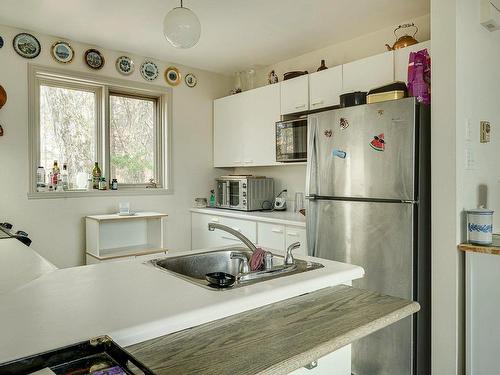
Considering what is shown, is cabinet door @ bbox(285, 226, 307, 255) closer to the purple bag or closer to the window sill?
the purple bag

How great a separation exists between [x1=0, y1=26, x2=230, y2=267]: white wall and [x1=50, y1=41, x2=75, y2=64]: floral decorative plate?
0.04 metres

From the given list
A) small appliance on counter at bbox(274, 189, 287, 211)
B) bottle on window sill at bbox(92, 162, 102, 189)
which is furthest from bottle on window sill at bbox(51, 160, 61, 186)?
small appliance on counter at bbox(274, 189, 287, 211)

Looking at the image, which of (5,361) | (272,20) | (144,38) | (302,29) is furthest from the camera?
(144,38)

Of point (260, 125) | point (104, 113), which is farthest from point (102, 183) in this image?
point (260, 125)

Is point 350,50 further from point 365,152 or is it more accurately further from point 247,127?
point 365,152

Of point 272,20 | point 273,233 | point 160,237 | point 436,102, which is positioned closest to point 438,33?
point 436,102

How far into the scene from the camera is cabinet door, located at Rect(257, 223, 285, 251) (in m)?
3.16

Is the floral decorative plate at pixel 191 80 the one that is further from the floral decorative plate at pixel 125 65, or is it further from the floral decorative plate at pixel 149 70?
the floral decorative plate at pixel 125 65

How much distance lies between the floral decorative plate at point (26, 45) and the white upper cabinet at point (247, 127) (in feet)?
6.09

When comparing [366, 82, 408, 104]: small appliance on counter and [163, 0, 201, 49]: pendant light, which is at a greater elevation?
[163, 0, 201, 49]: pendant light

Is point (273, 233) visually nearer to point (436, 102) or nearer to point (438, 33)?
point (436, 102)

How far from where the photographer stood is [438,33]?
2066 mm

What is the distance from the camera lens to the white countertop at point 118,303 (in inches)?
34.2

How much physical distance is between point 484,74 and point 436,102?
51 cm
